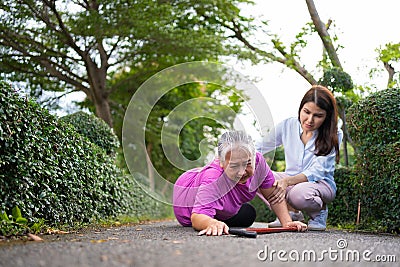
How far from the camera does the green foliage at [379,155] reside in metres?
4.25

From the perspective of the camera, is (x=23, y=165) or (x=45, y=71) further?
(x=45, y=71)

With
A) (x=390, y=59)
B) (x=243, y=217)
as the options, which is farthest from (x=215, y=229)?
(x=390, y=59)

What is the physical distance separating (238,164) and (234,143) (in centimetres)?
16

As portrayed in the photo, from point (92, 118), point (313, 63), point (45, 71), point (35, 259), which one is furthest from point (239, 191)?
point (45, 71)

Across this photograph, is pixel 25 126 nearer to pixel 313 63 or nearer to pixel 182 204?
pixel 182 204

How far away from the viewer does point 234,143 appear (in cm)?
373

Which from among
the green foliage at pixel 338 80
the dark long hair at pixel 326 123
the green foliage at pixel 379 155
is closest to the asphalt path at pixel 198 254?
the green foliage at pixel 379 155

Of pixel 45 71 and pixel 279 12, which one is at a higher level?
pixel 279 12

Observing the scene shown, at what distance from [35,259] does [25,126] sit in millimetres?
1719

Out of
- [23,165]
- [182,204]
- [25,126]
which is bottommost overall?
[182,204]

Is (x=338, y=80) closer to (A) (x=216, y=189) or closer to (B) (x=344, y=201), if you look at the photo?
(B) (x=344, y=201)

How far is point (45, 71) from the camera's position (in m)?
11.4

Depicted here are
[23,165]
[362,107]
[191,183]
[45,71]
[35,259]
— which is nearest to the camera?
[35,259]

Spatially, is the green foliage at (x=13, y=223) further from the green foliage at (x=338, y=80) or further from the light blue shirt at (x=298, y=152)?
the green foliage at (x=338, y=80)
